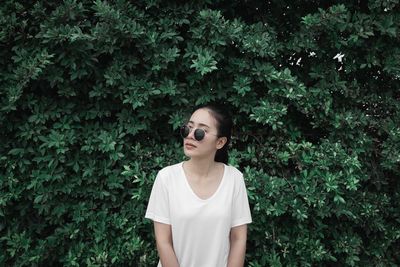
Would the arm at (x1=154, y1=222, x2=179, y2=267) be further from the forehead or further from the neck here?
the forehead

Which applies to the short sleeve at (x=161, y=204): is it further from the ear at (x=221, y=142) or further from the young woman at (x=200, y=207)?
the ear at (x=221, y=142)

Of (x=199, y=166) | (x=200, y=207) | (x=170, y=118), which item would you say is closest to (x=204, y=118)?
(x=199, y=166)

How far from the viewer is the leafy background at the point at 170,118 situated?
12.0ft

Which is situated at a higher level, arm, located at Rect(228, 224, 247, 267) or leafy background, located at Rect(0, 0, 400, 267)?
leafy background, located at Rect(0, 0, 400, 267)

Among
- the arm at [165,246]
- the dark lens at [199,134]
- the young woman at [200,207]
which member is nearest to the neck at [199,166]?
the young woman at [200,207]

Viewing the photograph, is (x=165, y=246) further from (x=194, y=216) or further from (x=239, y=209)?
(x=239, y=209)

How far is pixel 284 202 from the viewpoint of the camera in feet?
12.1

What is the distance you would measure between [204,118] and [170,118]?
1037mm

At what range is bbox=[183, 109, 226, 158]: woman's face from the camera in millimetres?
2826

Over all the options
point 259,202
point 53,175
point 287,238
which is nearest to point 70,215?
point 53,175

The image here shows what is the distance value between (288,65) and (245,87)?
638 millimetres

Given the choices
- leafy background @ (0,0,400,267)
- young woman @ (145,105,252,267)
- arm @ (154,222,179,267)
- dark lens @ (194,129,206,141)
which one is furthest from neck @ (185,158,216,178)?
leafy background @ (0,0,400,267)

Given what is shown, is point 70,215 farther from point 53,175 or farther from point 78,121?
point 78,121

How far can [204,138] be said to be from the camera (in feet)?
9.25
